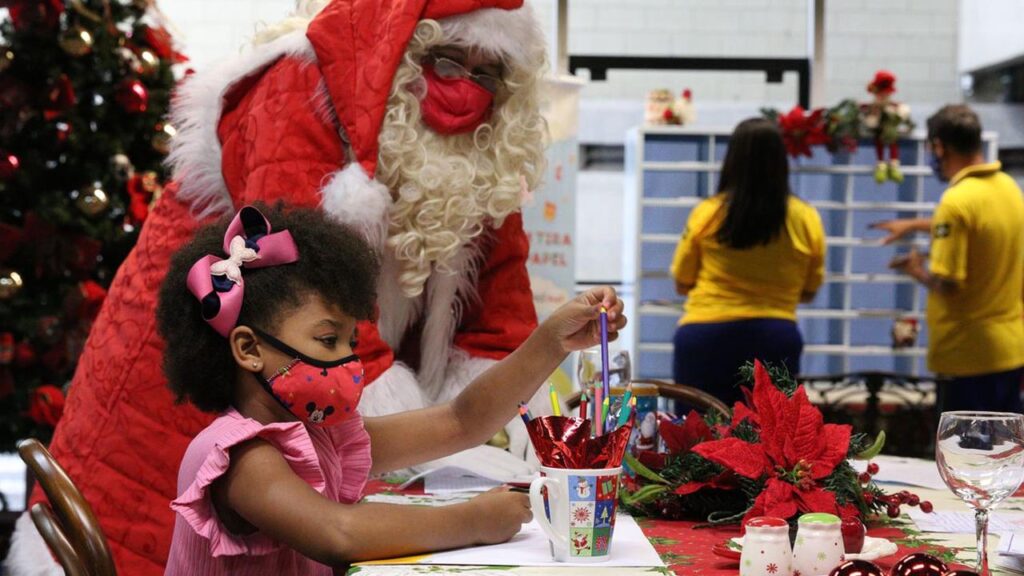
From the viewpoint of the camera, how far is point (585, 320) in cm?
151

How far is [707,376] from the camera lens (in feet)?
13.4

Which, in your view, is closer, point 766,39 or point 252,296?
point 252,296

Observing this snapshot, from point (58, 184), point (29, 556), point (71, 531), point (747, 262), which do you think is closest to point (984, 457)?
point (71, 531)

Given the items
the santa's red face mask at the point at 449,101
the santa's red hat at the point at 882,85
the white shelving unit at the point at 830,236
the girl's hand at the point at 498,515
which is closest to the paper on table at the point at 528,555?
the girl's hand at the point at 498,515

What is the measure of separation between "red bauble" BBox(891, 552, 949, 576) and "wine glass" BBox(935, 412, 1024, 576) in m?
0.20

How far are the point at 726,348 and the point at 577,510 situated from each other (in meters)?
2.89

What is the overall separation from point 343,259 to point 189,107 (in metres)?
0.88

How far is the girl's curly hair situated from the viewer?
1.37 meters

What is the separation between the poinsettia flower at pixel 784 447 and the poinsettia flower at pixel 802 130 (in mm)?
4448

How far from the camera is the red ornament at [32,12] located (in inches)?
145

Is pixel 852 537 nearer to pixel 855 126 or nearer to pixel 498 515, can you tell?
pixel 498 515

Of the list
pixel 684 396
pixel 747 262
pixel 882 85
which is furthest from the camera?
pixel 882 85

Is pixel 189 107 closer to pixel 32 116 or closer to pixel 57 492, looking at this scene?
pixel 57 492

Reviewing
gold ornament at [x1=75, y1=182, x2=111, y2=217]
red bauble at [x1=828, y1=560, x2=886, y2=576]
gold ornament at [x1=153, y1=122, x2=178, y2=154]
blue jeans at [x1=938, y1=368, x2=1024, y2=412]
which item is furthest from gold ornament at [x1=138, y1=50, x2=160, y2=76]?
red bauble at [x1=828, y1=560, x2=886, y2=576]
